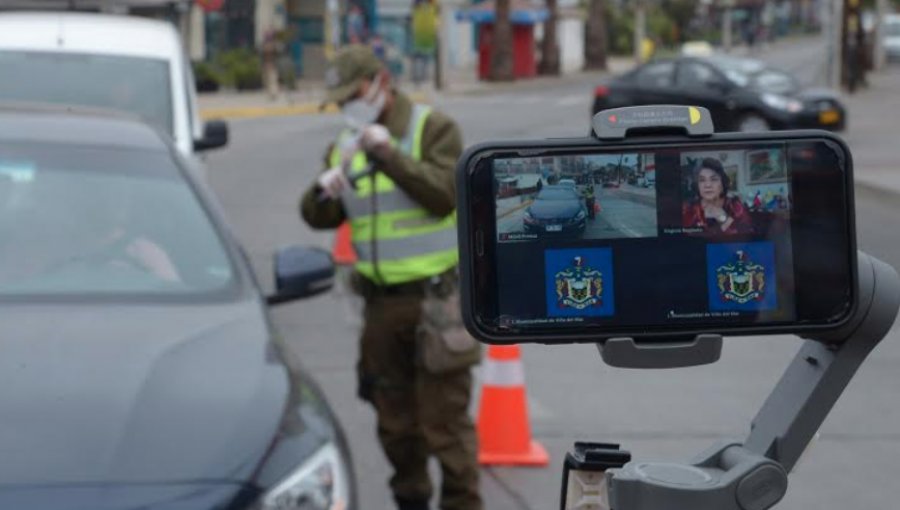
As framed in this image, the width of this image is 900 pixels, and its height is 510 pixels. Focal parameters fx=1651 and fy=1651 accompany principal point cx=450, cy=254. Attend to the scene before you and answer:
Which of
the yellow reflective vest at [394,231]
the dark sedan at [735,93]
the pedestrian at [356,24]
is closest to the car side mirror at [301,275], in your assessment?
the yellow reflective vest at [394,231]

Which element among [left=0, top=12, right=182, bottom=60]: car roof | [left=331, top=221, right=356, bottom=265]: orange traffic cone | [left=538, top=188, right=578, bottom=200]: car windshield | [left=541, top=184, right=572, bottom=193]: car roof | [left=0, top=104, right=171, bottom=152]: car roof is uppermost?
[left=541, top=184, right=572, bottom=193]: car roof

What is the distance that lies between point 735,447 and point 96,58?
757 cm

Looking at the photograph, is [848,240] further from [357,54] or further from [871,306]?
[357,54]

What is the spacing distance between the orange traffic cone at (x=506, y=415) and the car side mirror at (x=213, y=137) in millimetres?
2764

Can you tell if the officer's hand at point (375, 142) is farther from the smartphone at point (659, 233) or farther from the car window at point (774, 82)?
the car window at point (774, 82)

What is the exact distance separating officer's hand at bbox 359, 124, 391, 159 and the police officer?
0.05ft

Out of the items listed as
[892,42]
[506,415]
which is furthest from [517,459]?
[892,42]

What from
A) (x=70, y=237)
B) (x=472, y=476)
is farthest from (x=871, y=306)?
(x=472, y=476)

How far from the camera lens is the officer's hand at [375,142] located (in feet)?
17.8

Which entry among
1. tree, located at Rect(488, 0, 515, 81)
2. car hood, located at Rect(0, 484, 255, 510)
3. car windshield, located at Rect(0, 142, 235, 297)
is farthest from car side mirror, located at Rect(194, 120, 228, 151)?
tree, located at Rect(488, 0, 515, 81)

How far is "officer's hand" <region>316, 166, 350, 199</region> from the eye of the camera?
562 cm

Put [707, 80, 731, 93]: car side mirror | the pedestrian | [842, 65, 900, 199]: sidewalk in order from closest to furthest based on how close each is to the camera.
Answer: [842, 65, 900, 199]: sidewalk
[707, 80, 731, 93]: car side mirror
the pedestrian

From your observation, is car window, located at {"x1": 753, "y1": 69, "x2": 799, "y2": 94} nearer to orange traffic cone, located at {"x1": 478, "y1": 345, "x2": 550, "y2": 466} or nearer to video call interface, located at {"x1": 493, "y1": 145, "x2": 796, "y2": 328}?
orange traffic cone, located at {"x1": 478, "y1": 345, "x2": 550, "y2": 466}

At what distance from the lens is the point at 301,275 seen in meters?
5.61
